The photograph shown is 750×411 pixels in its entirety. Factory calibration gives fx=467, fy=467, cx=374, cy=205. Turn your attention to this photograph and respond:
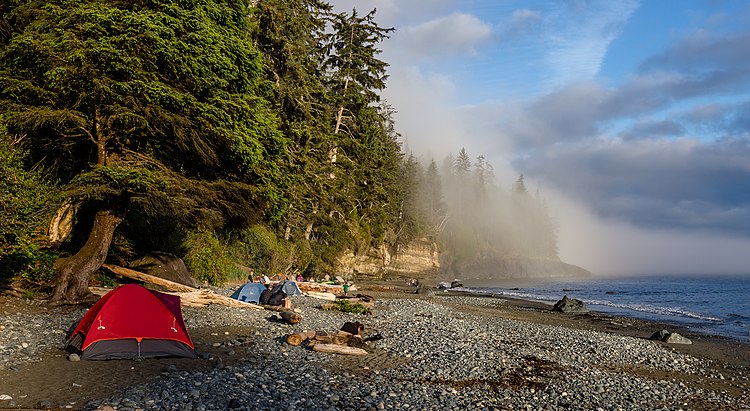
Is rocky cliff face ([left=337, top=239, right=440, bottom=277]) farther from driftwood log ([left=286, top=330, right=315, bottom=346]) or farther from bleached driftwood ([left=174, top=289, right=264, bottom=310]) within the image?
driftwood log ([left=286, top=330, right=315, bottom=346])

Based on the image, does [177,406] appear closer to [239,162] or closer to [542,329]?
[239,162]

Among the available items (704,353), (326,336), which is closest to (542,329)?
(704,353)

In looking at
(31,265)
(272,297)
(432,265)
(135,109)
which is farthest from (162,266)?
(432,265)

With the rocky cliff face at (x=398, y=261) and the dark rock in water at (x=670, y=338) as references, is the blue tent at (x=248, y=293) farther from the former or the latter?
the rocky cliff face at (x=398, y=261)

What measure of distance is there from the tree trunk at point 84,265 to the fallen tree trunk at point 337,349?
846 cm

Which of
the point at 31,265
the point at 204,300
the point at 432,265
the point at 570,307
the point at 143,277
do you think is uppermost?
the point at 31,265

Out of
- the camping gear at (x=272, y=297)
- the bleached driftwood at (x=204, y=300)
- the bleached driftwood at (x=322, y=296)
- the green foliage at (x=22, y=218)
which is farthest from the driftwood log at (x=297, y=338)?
the bleached driftwood at (x=322, y=296)

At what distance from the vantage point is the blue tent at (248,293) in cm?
2060

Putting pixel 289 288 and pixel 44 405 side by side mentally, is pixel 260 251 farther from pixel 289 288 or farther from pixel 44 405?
pixel 44 405

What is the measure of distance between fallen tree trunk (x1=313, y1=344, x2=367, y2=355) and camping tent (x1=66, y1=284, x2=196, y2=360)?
309cm

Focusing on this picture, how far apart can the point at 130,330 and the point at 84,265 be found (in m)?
6.23

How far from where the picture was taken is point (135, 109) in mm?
14250

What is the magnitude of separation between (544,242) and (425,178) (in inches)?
2809

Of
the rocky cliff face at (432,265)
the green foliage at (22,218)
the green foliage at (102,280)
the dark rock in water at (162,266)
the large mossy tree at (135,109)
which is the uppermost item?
the large mossy tree at (135,109)
